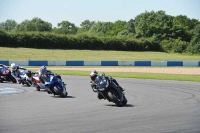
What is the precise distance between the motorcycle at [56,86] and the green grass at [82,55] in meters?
31.6

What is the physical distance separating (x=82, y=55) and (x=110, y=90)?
4238cm

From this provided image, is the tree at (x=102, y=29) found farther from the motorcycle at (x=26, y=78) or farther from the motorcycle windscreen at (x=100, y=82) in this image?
the motorcycle windscreen at (x=100, y=82)

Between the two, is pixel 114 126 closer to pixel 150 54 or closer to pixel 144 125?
pixel 144 125

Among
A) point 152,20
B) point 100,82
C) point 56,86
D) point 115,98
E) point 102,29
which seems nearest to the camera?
point 115,98

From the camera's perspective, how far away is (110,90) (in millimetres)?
12977

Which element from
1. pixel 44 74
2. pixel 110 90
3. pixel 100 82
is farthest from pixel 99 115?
pixel 44 74

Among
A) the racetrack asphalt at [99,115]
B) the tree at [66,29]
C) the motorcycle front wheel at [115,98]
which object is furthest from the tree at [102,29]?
the motorcycle front wheel at [115,98]

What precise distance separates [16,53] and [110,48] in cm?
1514

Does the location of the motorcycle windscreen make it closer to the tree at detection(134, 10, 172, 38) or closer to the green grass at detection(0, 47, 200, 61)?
the tree at detection(134, 10, 172, 38)

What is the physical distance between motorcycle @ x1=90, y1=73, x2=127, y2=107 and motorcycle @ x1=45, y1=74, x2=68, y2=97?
2360 millimetres

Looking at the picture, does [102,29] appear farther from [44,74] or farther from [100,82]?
[100,82]

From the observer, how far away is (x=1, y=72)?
22.9 m

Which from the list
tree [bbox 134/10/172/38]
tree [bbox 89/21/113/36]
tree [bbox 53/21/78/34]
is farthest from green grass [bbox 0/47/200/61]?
tree [bbox 53/21/78/34]

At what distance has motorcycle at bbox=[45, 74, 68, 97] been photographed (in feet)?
50.3
